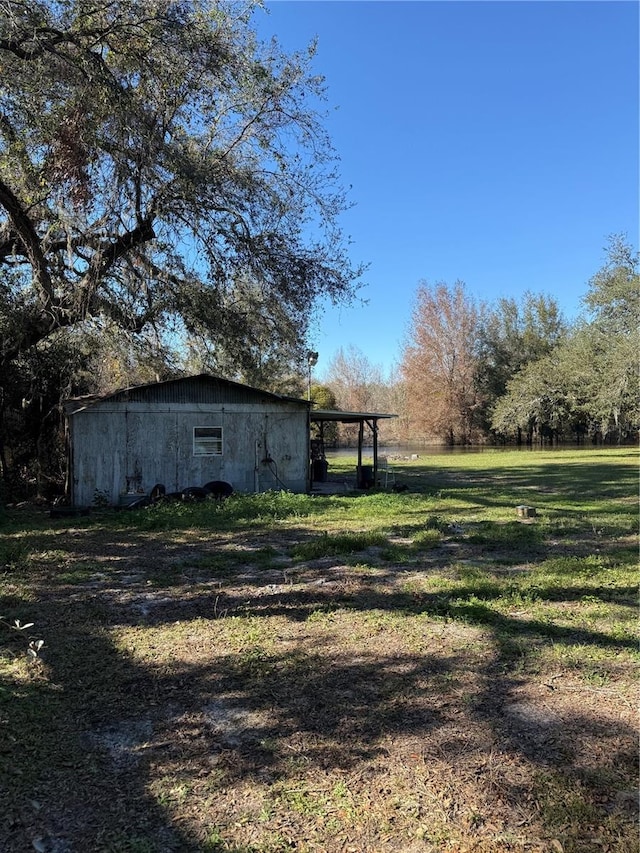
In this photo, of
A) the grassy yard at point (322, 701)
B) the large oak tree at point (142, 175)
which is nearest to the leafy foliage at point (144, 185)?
the large oak tree at point (142, 175)

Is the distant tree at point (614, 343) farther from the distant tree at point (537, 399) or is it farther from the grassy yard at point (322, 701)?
the grassy yard at point (322, 701)

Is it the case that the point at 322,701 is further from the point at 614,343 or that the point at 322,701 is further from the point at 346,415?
the point at 614,343

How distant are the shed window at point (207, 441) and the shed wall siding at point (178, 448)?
5.0 inches

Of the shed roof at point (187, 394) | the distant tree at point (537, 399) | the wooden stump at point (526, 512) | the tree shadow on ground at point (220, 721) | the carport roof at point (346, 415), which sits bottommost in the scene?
the tree shadow on ground at point (220, 721)

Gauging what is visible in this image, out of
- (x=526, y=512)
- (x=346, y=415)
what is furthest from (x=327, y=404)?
(x=526, y=512)

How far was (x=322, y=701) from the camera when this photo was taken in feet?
11.7

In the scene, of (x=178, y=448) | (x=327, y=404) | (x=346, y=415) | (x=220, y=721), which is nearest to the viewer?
(x=220, y=721)

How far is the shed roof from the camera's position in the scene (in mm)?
13344

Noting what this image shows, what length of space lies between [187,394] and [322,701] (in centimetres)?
1144

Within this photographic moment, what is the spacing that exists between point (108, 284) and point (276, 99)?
4772mm

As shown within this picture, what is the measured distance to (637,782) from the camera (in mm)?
2674

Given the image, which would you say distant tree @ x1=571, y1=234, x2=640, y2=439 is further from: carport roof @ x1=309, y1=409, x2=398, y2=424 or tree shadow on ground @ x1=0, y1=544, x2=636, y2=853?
tree shadow on ground @ x1=0, y1=544, x2=636, y2=853

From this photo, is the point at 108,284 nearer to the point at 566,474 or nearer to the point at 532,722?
the point at 532,722

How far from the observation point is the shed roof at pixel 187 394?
1334cm
